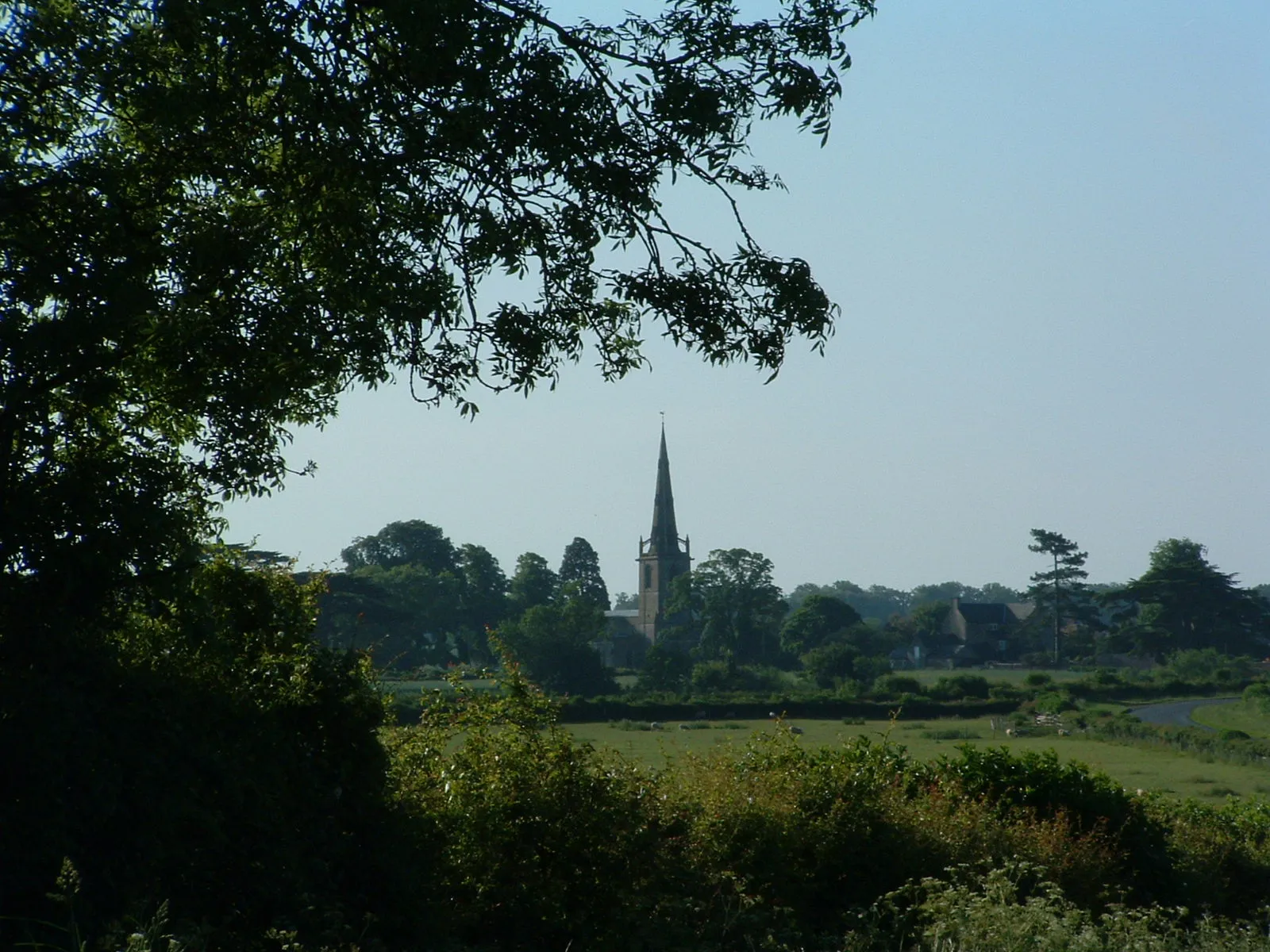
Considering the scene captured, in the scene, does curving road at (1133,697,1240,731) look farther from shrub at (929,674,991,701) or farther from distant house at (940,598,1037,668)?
distant house at (940,598,1037,668)

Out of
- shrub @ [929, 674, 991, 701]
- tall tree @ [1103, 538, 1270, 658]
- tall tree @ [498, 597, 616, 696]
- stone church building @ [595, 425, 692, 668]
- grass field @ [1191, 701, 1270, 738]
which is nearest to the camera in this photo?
grass field @ [1191, 701, 1270, 738]

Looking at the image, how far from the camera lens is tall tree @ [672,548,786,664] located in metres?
95.6

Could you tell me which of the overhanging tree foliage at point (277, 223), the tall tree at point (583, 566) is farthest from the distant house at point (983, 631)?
the overhanging tree foliage at point (277, 223)

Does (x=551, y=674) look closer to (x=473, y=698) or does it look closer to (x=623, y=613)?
(x=473, y=698)

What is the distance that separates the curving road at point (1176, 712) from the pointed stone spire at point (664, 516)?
72688 millimetres

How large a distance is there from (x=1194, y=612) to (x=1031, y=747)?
5543 centimetres

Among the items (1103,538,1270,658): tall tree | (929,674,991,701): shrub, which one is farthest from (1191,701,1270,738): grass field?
(1103,538,1270,658): tall tree

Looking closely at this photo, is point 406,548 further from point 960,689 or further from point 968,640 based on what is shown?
point 968,640

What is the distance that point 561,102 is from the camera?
8453 millimetres

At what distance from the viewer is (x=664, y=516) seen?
142m

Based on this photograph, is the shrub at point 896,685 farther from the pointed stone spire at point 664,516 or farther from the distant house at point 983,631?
the pointed stone spire at point 664,516

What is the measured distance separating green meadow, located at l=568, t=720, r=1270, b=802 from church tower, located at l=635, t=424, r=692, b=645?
7742cm

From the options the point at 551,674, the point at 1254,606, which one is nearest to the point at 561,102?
the point at 551,674

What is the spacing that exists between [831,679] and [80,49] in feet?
263
